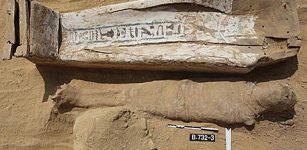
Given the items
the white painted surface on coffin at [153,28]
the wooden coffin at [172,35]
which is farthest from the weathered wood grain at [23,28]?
the white painted surface on coffin at [153,28]

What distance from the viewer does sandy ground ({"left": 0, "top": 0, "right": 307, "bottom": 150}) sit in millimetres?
2049

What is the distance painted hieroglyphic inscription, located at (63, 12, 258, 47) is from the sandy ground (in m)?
0.17

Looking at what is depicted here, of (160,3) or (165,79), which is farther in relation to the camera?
(165,79)

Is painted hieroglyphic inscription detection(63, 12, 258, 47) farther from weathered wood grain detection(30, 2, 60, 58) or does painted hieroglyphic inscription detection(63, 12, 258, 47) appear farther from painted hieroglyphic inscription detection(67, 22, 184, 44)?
weathered wood grain detection(30, 2, 60, 58)

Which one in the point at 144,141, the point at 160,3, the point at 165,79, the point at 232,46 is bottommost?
the point at 144,141

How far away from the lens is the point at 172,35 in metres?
2.06

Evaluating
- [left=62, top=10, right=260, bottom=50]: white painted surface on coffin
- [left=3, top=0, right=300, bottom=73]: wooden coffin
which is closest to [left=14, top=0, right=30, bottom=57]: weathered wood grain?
[left=3, top=0, right=300, bottom=73]: wooden coffin

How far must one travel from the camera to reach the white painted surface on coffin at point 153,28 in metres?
2.02

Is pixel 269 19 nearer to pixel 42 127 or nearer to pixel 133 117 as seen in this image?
pixel 133 117

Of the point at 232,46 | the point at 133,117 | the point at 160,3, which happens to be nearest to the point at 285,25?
the point at 232,46

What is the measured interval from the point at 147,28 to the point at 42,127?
1.97 ft

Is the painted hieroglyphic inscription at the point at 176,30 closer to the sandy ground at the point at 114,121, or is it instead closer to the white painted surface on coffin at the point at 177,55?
the white painted surface on coffin at the point at 177,55

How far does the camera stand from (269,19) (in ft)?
6.64

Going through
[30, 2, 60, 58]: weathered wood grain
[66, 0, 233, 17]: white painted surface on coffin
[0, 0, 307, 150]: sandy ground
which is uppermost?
[66, 0, 233, 17]: white painted surface on coffin
